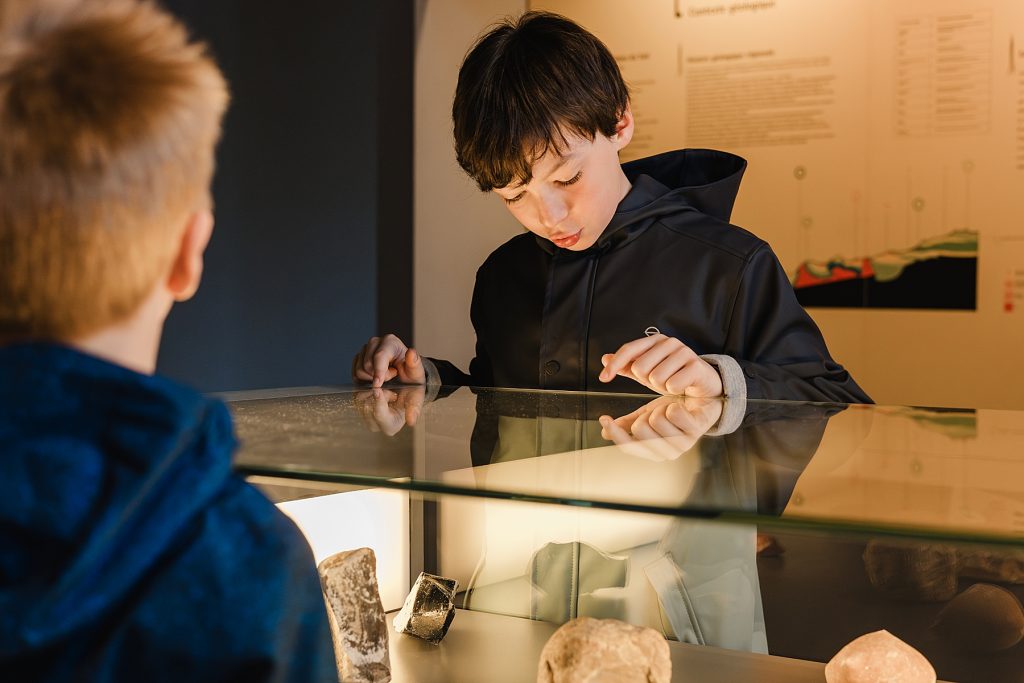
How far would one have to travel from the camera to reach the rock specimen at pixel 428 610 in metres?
1.17

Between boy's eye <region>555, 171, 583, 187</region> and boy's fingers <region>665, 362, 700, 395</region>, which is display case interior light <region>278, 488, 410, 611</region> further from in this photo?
boy's eye <region>555, 171, 583, 187</region>

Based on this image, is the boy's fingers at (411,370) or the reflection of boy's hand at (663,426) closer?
the reflection of boy's hand at (663,426)

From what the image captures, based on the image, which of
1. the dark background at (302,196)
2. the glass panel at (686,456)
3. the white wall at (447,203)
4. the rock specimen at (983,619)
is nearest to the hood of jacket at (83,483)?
the glass panel at (686,456)

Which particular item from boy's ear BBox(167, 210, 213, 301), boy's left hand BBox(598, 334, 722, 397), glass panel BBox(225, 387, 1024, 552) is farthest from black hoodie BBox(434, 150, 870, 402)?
boy's ear BBox(167, 210, 213, 301)

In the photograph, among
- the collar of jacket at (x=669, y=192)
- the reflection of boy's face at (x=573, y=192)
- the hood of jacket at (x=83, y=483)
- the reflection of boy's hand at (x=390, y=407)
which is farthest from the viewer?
the collar of jacket at (x=669, y=192)

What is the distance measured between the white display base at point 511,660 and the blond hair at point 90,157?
63 cm

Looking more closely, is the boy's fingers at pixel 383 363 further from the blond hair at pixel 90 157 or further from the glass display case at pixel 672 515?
the blond hair at pixel 90 157

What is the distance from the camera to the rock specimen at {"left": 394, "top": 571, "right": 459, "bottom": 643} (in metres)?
1.17

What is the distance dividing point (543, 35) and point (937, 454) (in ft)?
3.26

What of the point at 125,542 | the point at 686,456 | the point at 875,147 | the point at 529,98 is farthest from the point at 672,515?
the point at 875,147

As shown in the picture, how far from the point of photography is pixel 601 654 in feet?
3.32

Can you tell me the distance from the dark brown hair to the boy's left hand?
1.53 feet

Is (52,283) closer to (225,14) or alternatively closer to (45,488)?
(45,488)

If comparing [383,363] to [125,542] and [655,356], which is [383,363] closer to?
[655,356]
